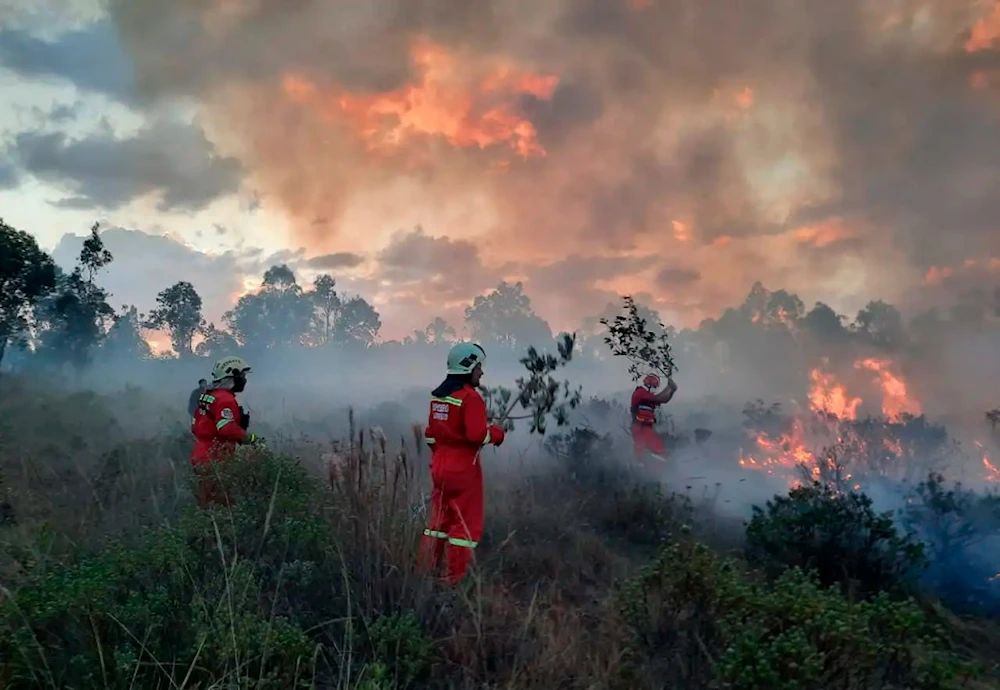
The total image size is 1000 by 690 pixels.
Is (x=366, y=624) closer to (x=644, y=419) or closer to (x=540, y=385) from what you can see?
(x=540, y=385)

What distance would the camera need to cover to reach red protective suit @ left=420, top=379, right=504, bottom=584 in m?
5.30

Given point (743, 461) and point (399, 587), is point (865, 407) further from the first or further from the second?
point (399, 587)

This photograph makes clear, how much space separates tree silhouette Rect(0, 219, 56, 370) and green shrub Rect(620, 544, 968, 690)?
940 inches

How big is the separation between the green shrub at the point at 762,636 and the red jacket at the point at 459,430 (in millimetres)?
2031

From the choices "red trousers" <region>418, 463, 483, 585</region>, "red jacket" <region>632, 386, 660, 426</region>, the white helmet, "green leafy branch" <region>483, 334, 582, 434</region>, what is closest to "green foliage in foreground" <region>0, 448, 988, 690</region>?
"red trousers" <region>418, 463, 483, 585</region>

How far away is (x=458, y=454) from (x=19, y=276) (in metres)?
22.7

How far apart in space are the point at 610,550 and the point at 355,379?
50.8 m

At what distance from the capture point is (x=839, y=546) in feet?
19.2

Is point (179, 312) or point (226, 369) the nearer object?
point (226, 369)

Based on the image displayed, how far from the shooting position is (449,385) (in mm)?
5547

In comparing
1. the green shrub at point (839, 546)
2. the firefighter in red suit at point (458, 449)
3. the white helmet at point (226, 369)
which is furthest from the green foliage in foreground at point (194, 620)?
the green shrub at point (839, 546)

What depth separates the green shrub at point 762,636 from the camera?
275 centimetres

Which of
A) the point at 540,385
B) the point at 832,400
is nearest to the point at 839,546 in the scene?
the point at 540,385

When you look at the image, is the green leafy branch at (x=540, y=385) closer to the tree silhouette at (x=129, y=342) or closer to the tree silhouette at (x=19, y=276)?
the tree silhouette at (x=19, y=276)
